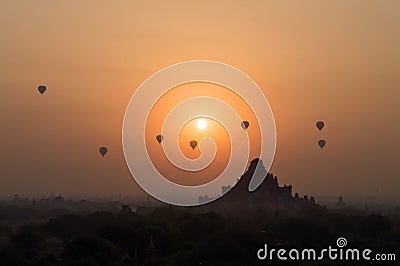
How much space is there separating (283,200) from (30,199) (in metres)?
27.0

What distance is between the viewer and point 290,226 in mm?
56438

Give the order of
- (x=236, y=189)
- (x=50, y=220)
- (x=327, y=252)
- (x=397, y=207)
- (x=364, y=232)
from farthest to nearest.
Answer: (x=236, y=189), (x=397, y=207), (x=50, y=220), (x=364, y=232), (x=327, y=252)

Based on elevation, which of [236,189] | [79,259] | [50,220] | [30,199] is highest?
[236,189]

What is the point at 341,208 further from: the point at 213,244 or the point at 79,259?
the point at 79,259

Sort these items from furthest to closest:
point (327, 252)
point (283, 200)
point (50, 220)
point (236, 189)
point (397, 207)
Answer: point (236, 189)
point (283, 200)
point (397, 207)
point (50, 220)
point (327, 252)

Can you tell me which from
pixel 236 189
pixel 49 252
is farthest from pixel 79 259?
pixel 236 189

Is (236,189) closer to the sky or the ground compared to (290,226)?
closer to the sky

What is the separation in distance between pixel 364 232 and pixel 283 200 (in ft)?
72.1

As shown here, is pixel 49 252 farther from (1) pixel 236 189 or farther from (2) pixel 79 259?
(1) pixel 236 189

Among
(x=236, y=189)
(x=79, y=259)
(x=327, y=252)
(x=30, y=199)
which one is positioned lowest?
(x=79, y=259)

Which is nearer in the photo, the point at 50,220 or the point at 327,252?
the point at 327,252

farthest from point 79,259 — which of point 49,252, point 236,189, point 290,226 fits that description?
point 236,189

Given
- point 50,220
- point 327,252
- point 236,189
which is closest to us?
point 327,252

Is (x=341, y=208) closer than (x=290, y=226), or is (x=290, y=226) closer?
(x=290, y=226)
